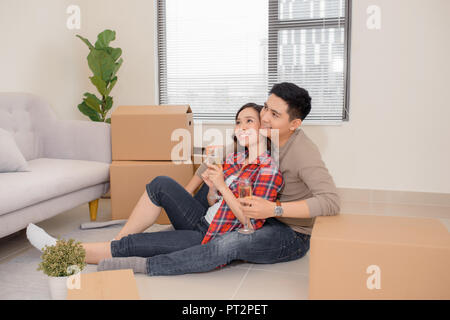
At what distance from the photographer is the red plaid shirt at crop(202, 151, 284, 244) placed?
1.71 metres

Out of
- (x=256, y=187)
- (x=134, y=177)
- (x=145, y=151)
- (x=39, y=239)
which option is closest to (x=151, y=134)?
(x=145, y=151)

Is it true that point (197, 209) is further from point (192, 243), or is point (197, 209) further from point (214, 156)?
point (214, 156)

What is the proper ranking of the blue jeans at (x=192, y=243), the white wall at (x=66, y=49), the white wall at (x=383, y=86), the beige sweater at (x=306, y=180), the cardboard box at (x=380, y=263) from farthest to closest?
the white wall at (x=383, y=86), the white wall at (x=66, y=49), the blue jeans at (x=192, y=243), the beige sweater at (x=306, y=180), the cardboard box at (x=380, y=263)

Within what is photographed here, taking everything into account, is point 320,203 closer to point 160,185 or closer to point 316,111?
point 160,185

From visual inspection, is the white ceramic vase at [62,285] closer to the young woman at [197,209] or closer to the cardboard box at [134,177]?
the young woman at [197,209]

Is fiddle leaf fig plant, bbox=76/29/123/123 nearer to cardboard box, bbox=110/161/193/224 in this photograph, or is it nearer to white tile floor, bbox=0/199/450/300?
cardboard box, bbox=110/161/193/224

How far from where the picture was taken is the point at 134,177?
8.50 feet

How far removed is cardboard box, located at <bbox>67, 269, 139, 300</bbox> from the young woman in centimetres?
16

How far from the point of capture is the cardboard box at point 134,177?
2.59 metres

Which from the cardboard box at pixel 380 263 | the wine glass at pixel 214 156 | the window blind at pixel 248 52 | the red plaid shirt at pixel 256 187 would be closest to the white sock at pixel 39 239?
the red plaid shirt at pixel 256 187

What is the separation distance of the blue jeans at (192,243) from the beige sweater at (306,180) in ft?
0.38

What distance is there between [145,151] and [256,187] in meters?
1.13

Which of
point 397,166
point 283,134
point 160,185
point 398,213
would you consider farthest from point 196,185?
point 397,166

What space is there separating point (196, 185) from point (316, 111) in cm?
174
